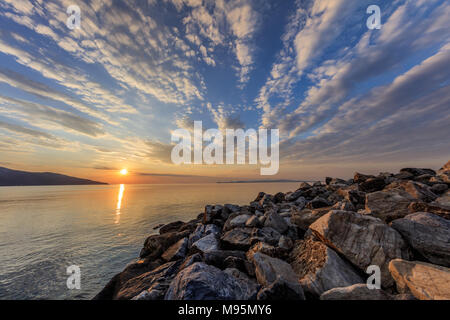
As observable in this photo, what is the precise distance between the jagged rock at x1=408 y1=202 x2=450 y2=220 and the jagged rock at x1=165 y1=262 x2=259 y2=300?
6.43 metres

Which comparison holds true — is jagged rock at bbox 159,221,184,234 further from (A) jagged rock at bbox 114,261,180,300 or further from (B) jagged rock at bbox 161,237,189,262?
(A) jagged rock at bbox 114,261,180,300

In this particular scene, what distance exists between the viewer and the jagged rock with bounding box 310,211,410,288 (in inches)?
163

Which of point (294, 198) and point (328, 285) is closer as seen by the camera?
point (328, 285)

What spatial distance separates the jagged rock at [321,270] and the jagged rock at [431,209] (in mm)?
3772

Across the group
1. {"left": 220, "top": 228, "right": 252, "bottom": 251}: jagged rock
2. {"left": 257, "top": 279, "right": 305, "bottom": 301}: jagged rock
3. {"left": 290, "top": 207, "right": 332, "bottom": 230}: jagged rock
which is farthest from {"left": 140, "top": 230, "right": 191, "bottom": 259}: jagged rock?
{"left": 257, "top": 279, "right": 305, "bottom": 301}: jagged rock

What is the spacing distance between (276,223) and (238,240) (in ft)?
Answer: 6.88

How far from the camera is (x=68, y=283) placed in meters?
8.23

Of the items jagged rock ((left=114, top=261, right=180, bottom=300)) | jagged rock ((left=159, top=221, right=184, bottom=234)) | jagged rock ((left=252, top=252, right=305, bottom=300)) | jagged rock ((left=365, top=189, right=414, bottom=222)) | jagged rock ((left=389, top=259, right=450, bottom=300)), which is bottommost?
jagged rock ((left=159, top=221, right=184, bottom=234))

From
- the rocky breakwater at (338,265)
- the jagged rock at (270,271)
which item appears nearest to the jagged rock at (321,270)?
the rocky breakwater at (338,265)

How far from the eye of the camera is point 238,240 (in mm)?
7223
